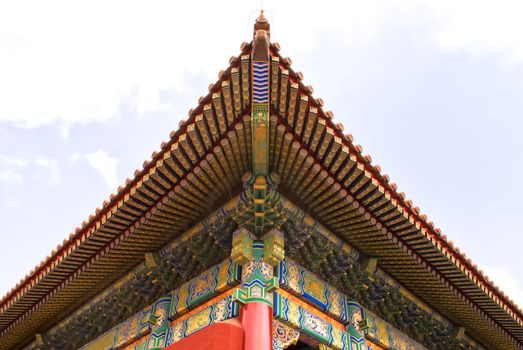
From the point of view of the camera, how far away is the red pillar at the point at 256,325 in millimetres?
6816

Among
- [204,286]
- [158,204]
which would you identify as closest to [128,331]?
[204,286]

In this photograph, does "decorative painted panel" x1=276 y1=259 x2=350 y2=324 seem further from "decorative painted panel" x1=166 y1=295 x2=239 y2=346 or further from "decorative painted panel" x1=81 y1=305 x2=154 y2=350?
"decorative painted panel" x1=81 y1=305 x2=154 y2=350

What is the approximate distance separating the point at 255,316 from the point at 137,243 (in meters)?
2.94

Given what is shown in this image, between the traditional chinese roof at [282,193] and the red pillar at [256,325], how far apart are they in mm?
1905

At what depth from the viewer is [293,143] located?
746 centimetres

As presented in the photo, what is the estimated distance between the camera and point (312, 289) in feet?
28.5

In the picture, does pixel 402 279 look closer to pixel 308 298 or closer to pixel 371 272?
pixel 371 272

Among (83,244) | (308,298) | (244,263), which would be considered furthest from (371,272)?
(83,244)

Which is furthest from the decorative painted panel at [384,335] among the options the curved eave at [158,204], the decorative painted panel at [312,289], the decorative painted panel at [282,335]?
the curved eave at [158,204]

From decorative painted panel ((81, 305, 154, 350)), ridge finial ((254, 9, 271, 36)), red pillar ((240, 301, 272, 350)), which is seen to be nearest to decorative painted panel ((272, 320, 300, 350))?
red pillar ((240, 301, 272, 350))

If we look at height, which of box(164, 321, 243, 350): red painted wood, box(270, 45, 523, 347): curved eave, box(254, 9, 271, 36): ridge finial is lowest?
box(164, 321, 243, 350): red painted wood

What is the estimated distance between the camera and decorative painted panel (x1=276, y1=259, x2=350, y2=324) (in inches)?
324

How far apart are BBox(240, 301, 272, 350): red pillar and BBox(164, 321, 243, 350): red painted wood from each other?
0.36 feet

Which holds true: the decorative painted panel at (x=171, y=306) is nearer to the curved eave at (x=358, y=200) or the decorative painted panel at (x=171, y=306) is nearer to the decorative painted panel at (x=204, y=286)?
the decorative painted panel at (x=204, y=286)
